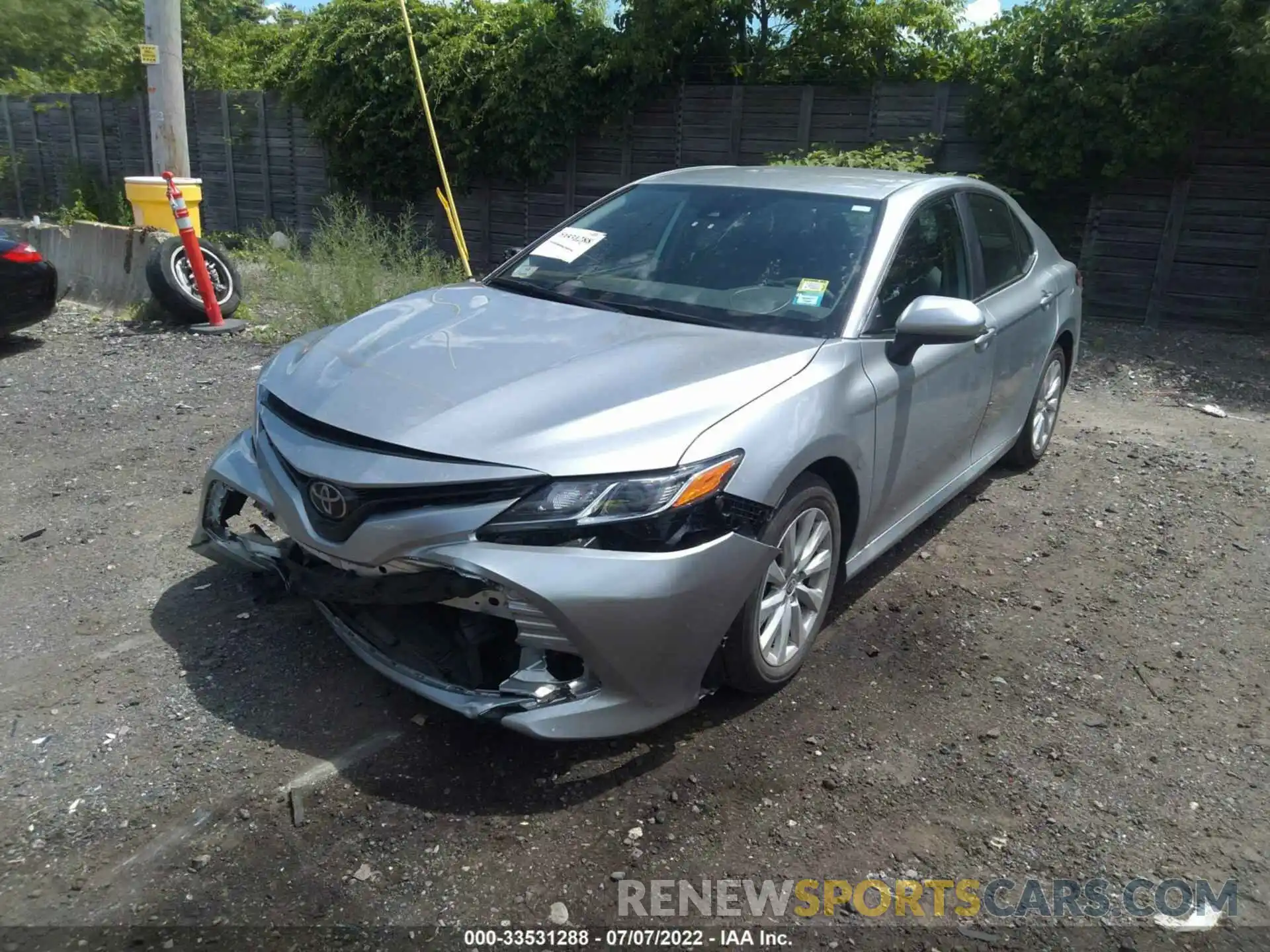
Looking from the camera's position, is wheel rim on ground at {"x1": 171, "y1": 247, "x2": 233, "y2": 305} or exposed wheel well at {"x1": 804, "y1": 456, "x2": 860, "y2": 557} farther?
wheel rim on ground at {"x1": 171, "y1": 247, "x2": 233, "y2": 305}

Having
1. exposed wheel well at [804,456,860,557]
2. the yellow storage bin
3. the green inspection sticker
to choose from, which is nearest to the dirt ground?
exposed wheel well at [804,456,860,557]

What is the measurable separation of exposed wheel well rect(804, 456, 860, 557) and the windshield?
1.59 feet

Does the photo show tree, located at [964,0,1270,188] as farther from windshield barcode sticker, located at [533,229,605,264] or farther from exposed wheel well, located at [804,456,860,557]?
exposed wheel well, located at [804,456,860,557]

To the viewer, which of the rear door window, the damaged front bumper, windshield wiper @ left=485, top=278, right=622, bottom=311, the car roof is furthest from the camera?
the rear door window

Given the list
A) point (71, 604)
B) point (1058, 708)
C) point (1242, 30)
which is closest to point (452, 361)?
point (71, 604)

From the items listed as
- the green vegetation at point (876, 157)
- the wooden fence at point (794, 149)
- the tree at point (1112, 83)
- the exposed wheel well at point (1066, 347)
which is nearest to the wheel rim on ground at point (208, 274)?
the wooden fence at point (794, 149)

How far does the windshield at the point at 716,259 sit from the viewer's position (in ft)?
12.5

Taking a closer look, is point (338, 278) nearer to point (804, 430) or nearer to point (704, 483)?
point (804, 430)

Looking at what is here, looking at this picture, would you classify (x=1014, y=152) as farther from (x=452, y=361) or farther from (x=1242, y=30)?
(x=452, y=361)

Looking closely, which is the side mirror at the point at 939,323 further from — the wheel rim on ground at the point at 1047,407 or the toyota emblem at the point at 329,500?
the wheel rim on ground at the point at 1047,407

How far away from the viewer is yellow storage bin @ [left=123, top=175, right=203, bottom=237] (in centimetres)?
932

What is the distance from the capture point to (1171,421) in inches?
280

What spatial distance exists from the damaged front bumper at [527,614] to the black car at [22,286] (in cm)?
595

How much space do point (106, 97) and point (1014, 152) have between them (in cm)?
1514
